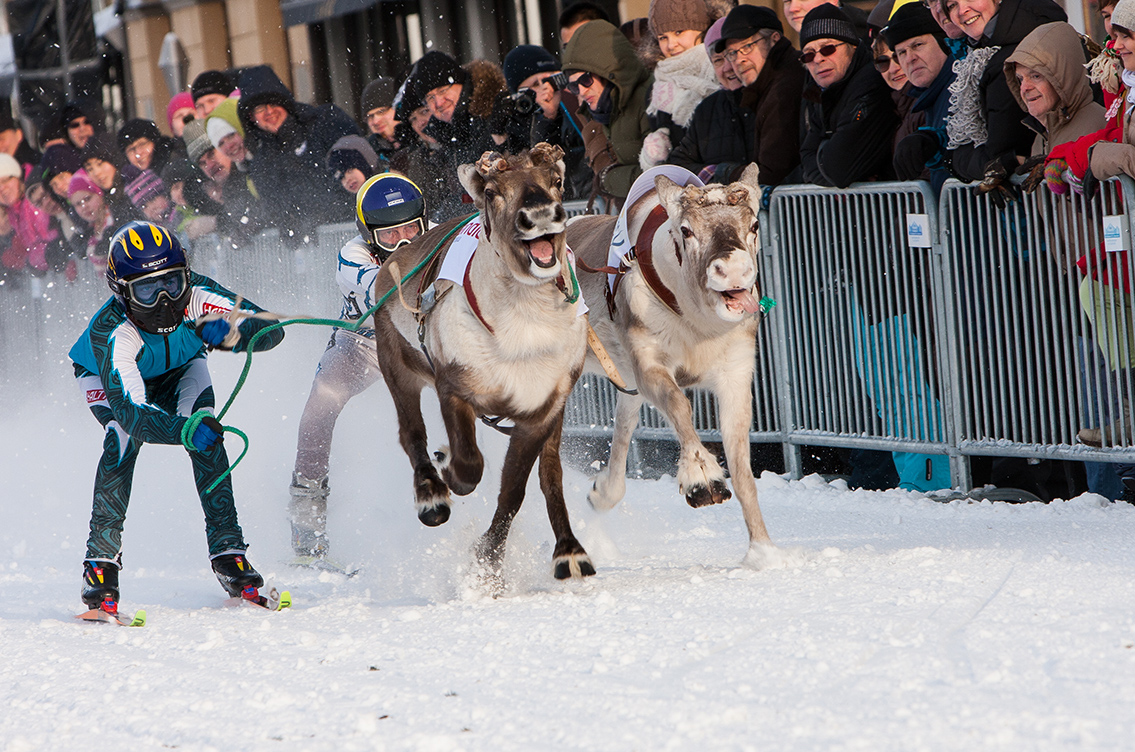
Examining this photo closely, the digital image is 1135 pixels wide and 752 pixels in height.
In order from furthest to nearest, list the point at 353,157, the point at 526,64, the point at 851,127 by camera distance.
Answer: the point at 353,157, the point at 526,64, the point at 851,127

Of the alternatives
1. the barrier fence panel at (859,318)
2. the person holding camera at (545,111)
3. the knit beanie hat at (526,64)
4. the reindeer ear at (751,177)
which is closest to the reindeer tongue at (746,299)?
the reindeer ear at (751,177)

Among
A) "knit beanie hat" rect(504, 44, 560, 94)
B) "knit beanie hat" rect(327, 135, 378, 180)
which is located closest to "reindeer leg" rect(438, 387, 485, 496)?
"knit beanie hat" rect(504, 44, 560, 94)

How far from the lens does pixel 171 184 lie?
1377cm

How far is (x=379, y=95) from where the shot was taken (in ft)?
36.9

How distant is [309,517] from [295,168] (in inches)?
235

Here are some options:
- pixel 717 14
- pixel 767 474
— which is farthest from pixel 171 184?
pixel 767 474

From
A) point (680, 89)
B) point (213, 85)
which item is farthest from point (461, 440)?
point (213, 85)

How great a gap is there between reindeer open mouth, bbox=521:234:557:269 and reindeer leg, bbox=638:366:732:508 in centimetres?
93

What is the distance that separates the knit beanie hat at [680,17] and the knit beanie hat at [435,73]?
2224 mm

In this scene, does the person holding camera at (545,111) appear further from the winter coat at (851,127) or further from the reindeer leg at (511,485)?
the reindeer leg at (511,485)

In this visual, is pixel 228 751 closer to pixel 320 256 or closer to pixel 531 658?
pixel 531 658

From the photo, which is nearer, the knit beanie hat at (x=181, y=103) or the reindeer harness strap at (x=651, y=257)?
the reindeer harness strap at (x=651, y=257)

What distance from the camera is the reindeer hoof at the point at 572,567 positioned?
515cm

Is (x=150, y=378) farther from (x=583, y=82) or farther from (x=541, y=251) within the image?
(x=583, y=82)
